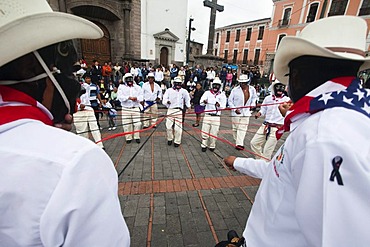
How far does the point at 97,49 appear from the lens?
16.9 m

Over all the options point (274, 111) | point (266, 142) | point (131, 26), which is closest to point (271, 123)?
point (274, 111)

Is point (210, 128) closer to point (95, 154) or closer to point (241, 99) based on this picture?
point (241, 99)

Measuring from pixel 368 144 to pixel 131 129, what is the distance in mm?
5849

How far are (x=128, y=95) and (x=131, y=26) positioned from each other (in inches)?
566

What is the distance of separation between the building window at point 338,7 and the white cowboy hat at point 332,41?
3209 cm

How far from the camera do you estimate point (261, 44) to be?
108 ft

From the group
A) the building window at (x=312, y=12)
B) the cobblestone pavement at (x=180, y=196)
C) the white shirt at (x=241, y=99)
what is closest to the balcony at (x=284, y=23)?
the building window at (x=312, y=12)

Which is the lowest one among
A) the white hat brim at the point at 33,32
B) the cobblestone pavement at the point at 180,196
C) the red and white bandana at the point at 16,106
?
the cobblestone pavement at the point at 180,196

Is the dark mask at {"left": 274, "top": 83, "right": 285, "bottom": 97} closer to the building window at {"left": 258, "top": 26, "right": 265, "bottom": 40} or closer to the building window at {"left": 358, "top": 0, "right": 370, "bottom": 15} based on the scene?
the building window at {"left": 358, "top": 0, "right": 370, "bottom": 15}

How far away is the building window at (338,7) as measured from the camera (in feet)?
75.0

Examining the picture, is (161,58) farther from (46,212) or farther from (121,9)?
(46,212)

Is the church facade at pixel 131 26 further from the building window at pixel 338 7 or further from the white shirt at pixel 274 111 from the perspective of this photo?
the building window at pixel 338 7

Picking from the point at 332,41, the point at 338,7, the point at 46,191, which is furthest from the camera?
the point at 338,7

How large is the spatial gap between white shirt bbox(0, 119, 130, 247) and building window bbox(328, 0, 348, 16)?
33.6m
